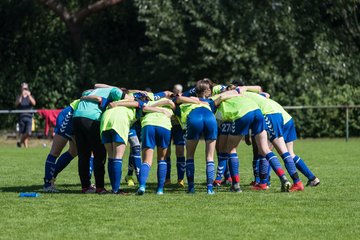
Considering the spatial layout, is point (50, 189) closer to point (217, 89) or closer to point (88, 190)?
point (88, 190)

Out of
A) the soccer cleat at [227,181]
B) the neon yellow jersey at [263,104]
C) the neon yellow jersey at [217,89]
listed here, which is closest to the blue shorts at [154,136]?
the neon yellow jersey at [263,104]

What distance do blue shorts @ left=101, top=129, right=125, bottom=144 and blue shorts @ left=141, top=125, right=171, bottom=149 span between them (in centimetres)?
33

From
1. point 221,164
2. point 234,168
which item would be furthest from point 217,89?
point 234,168

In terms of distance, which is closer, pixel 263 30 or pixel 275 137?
pixel 275 137

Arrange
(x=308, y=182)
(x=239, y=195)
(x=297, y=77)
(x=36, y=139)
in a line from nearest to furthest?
(x=239, y=195), (x=308, y=182), (x=36, y=139), (x=297, y=77)

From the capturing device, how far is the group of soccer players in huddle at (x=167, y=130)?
12695 millimetres

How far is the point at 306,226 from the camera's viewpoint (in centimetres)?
962

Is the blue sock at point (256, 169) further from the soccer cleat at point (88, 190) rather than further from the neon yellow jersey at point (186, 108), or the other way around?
the soccer cleat at point (88, 190)

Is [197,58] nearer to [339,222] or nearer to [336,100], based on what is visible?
[336,100]

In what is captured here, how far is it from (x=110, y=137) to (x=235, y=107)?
1877mm

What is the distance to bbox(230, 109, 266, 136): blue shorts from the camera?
12914 mm

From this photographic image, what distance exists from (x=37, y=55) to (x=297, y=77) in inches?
375

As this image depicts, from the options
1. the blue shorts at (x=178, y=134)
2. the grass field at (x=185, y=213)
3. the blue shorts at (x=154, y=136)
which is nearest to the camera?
the grass field at (x=185, y=213)

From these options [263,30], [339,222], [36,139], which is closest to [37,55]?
[36,139]
